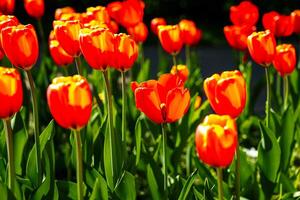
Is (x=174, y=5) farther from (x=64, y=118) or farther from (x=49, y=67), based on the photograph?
(x=64, y=118)

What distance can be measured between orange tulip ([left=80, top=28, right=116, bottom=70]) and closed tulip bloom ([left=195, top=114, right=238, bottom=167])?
56cm

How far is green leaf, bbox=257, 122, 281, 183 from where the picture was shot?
2.51 m

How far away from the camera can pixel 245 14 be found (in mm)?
3656

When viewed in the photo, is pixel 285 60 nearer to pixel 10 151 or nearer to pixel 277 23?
pixel 277 23

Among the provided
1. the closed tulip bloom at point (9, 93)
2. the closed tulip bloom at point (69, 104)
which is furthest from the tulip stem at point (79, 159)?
the closed tulip bloom at point (9, 93)

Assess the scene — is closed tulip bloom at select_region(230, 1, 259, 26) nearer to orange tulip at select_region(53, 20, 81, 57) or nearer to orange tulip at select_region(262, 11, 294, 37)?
orange tulip at select_region(262, 11, 294, 37)

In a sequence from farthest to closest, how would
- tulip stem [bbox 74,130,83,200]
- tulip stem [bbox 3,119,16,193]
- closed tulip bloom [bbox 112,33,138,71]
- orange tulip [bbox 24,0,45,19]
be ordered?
orange tulip [bbox 24,0,45,19], closed tulip bloom [bbox 112,33,138,71], tulip stem [bbox 3,119,16,193], tulip stem [bbox 74,130,83,200]

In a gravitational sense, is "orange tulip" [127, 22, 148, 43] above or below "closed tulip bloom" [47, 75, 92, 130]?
below

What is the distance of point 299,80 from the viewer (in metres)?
3.77

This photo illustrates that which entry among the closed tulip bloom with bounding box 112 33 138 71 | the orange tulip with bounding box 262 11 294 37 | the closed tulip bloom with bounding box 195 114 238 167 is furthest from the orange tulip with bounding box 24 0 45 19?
the closed tulip bloom with bounding box 195 114 238 167

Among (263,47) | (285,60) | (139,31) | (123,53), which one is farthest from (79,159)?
(139,31)

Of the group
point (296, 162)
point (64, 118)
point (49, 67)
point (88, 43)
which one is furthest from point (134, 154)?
point (49, 67)

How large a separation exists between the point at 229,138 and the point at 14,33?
30.9 inches

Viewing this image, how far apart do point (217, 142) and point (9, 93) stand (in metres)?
0.58
